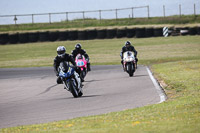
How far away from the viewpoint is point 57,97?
48.2 feet

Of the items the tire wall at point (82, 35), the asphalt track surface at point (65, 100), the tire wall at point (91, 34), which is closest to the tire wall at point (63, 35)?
the tire wall at point (82, 35)

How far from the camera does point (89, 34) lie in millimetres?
48500

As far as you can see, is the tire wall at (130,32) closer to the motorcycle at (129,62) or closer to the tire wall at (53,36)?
the tire wall at (53,36)

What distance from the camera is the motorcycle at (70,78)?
14.3 metres

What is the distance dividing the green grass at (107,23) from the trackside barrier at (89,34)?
17.4 feet

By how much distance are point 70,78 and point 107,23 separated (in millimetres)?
42917

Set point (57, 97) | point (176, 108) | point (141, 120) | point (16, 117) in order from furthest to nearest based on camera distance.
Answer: point (57, 97) < point (16, 117) < point (176, 108) < point (141, 120)

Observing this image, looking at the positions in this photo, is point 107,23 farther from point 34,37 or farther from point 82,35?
point 34,37

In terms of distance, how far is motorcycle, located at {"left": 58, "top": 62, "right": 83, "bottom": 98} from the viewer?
14.3 metres

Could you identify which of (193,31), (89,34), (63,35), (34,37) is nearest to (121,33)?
(89,34)

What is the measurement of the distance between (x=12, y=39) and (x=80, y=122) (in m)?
40.9

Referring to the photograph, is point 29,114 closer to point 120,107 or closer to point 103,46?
point 120,107

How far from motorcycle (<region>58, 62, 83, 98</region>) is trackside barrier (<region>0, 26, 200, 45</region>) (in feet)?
109

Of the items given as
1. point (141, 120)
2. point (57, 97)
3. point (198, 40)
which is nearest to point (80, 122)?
point (141, 120)
